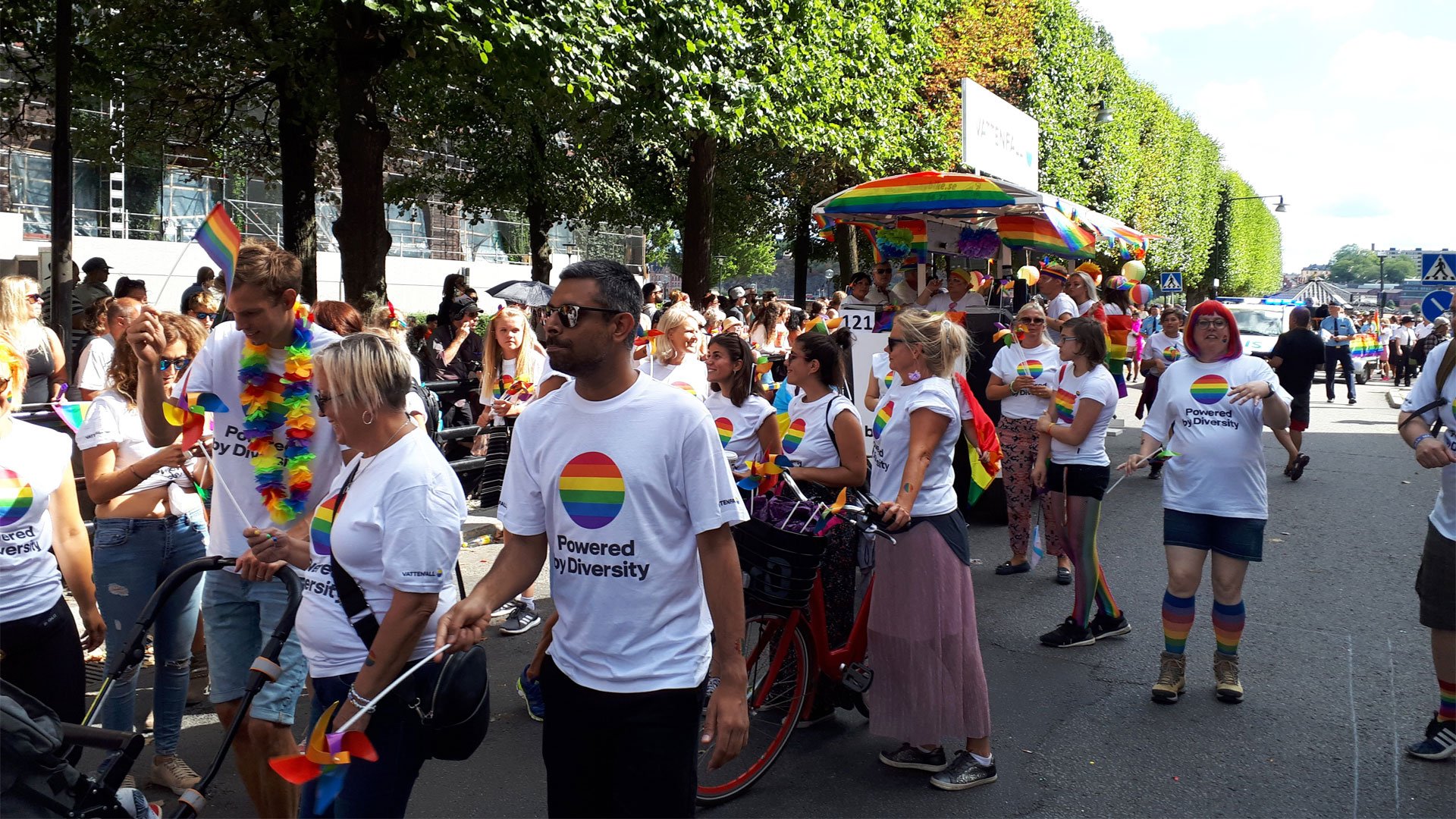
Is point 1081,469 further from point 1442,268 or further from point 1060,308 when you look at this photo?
point 1442,268

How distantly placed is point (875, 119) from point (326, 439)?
57.0 ft

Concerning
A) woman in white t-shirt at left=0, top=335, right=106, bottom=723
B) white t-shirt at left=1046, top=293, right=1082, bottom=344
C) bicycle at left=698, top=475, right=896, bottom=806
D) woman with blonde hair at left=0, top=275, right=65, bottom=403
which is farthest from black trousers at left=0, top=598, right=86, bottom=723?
white t-shirt at left=1046, top=293, right=1082, bottom=344

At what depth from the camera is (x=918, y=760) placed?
472cm

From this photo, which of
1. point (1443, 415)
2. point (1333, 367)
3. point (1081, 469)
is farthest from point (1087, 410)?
point (1333, 367)

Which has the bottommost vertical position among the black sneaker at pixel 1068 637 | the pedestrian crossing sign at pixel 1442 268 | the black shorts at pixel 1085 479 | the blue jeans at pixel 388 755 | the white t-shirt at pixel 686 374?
the black sneaker at pixel 1068 637

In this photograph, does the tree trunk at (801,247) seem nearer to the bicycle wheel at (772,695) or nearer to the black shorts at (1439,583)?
the black shorts at (1439,583)

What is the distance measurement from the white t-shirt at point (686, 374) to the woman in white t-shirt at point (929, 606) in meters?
2.31

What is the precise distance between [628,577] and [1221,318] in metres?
3.97

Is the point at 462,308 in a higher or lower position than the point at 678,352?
higher

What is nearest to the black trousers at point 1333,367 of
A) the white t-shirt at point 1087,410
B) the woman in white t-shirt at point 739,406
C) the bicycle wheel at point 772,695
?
the white t-shirt at point 1087,410

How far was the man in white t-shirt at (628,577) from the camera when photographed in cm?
273

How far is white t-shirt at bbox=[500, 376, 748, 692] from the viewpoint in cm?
273

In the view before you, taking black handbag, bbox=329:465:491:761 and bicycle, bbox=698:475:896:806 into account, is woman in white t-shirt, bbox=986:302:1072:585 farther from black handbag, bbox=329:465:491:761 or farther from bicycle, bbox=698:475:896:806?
black handbag, bbox=329:465:491:761

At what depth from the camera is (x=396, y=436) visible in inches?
118
